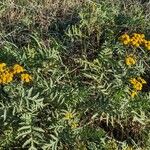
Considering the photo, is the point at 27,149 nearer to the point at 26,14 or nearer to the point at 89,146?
the point at 89,146

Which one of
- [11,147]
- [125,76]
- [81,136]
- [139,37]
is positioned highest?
[139,37]

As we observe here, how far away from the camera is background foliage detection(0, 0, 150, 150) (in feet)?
13.0

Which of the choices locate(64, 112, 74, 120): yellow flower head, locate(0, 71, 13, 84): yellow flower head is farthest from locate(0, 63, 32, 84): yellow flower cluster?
locate(64, 112, 74, 120): yellow flower head

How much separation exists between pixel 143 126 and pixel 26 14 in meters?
2.17

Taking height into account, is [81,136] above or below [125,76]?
below

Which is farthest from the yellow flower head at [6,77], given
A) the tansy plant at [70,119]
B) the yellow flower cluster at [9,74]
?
the tansy plant at [70,119]

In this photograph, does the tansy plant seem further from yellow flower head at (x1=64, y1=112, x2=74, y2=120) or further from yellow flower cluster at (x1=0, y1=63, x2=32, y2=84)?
yellow flower cluster at (x1=0, y1=63, x2=32, y2=84)

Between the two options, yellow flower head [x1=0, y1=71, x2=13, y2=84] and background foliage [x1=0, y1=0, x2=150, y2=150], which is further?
background foliage [x1=0, y1=0, x2=150, y2=150]

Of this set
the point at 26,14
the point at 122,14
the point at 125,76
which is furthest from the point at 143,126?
the point at 26,14

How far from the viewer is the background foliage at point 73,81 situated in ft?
13.0

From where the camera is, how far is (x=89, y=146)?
3.91 meters

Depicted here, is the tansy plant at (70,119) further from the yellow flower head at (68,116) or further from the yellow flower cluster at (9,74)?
the yellow flower cluster at (9,74)

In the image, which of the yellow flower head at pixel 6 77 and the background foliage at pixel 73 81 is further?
the background foliage at pixel 73 81

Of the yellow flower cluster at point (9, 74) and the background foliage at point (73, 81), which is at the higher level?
the yellow flower cluster at point (9, 74)
